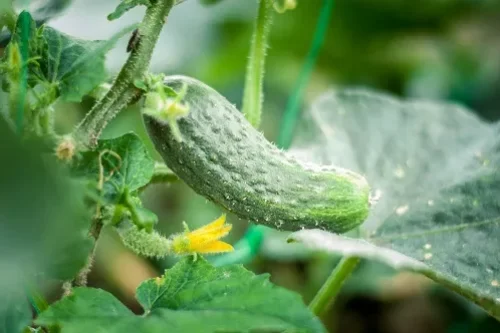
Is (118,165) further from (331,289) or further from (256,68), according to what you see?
(331,289)

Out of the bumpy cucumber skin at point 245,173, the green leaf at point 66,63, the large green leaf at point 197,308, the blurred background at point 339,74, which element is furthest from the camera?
the blurred background at point 339,74

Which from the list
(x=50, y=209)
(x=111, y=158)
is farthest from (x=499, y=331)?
(x=50, y=209)

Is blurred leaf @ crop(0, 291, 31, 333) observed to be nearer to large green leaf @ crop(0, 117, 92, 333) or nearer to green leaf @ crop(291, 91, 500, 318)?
large green leaf @ crop(0, 117, 92, 333)

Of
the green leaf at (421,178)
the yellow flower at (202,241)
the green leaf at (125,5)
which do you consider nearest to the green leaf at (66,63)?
the green leaf at (125,5)

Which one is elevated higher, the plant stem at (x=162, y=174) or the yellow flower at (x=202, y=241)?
the plant stem at (x=162, y=174)

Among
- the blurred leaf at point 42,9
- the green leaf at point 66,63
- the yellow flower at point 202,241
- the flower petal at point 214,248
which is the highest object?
the blurred leaf at point 42,9

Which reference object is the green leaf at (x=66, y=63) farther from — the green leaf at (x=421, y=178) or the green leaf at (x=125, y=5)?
the green leaf at (x=421, y=178)

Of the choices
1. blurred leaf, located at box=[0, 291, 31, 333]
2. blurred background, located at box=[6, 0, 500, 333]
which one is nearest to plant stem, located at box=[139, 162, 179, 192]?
blurred leaf, located at box=[0, 291, 31, 333]

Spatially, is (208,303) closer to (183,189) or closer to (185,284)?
(185,284)
